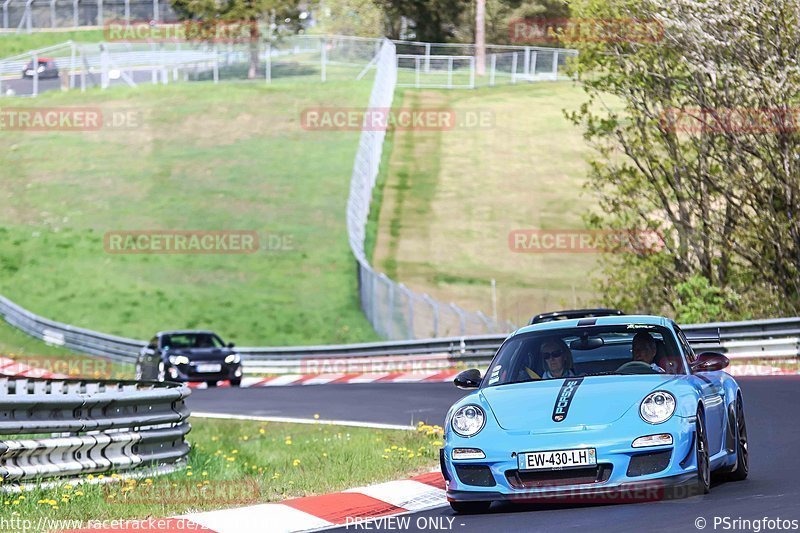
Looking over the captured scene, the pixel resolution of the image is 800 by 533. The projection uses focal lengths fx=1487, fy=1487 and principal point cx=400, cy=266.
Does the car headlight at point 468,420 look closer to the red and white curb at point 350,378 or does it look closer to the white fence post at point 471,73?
the red and white curb at point 350,378

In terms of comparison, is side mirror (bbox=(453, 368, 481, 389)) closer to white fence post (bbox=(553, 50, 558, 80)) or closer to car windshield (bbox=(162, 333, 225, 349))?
car windshield (bbox=(162, 333, 225, 349))

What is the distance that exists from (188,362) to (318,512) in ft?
65.3

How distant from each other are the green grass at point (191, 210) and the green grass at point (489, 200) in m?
2.30

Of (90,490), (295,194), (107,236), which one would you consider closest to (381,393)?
(90,490)

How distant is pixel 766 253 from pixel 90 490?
67.6 ft

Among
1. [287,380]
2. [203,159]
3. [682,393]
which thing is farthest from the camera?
[203,159]

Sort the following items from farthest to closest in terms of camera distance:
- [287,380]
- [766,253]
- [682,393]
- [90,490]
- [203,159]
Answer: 1. [203,159]
2. [287,380]
3. [766,253]
4. [90,490]
5. [682,393]

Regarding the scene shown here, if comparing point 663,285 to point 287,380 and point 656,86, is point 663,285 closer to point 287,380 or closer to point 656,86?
point 656,86

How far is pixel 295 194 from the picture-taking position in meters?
58.8

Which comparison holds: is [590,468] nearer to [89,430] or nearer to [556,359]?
[556,359]

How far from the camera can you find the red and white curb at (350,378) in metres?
28.6

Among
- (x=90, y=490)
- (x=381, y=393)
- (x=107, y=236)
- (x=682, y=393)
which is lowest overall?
(x=107, y=236)

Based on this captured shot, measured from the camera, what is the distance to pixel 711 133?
28.6m

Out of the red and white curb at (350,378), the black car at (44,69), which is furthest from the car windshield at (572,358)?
the black car at (44,69)
